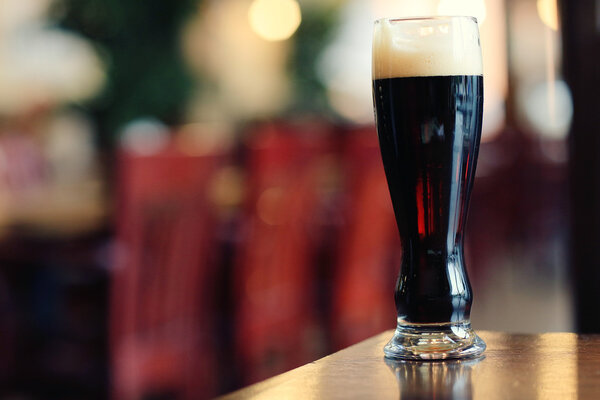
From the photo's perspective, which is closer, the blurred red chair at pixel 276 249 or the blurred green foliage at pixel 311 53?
the blurred red chair at pixel 276 249

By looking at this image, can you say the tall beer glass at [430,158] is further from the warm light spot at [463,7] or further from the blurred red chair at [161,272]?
the warm light spot at [463,7]

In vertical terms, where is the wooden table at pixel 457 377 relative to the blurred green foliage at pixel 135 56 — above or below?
below

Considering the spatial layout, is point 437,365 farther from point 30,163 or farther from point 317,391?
point 30,163

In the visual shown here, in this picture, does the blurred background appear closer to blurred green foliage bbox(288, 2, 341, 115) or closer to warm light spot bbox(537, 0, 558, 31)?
warm light spot bbox(537, 0, 558, 31)

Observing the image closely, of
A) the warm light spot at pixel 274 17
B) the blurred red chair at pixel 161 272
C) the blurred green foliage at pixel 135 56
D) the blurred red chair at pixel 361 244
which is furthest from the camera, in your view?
the warm light spot at pixel 274 17

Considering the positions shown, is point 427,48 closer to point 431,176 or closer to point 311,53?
point 431,176

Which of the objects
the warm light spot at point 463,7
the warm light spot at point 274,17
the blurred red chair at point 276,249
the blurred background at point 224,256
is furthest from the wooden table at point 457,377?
the warm light spot at point 274,17

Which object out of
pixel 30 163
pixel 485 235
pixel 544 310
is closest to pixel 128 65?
pixel 30 163
